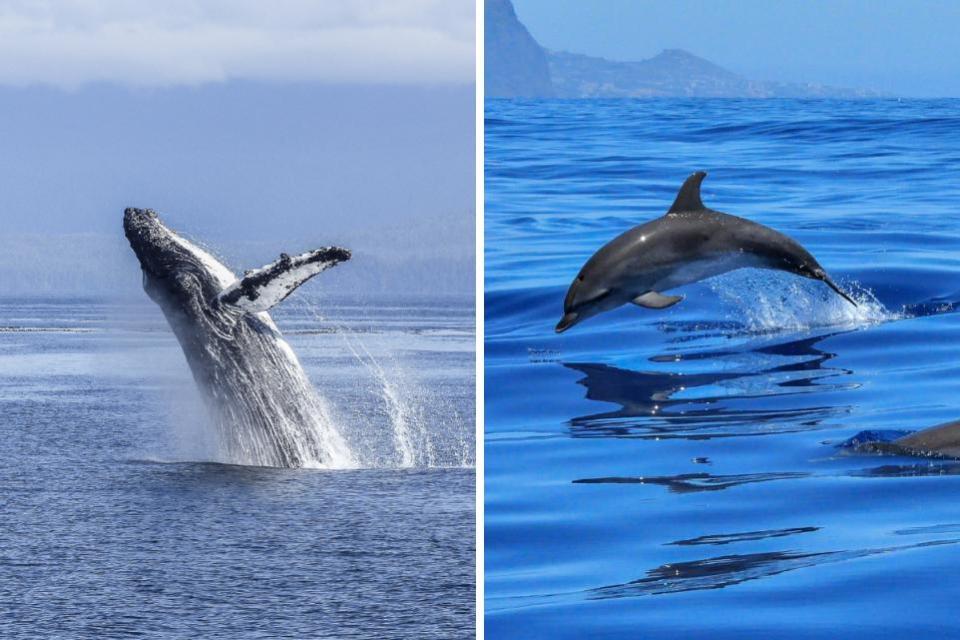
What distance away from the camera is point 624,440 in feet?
36.9

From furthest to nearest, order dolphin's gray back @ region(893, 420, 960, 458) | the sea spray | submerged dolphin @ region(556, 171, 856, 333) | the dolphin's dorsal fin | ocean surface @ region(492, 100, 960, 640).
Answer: the sea spray → the dolphin's dorsal fin → submerged dolphin @ region(556, 171, 856, 333) → dolphin's gray back @ region(893, 420, 960, 458) → ocean surface @ region(492, 100, 960, 640)

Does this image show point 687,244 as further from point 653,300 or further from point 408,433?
point 408,433

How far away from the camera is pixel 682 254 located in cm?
1356

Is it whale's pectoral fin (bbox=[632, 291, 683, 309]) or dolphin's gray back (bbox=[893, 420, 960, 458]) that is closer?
dolphin's gray back (bbox=[893, 420, 960, 458])

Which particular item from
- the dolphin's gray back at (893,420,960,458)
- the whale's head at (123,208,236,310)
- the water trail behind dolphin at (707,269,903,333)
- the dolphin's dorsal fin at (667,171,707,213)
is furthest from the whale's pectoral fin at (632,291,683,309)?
the whale's head at (123,208,236,310)

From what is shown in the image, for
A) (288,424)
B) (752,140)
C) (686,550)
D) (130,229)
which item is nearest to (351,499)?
(288,424)

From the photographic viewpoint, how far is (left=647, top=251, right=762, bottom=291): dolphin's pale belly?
13.7m

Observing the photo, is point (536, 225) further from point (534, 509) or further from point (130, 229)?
point (534, 509)

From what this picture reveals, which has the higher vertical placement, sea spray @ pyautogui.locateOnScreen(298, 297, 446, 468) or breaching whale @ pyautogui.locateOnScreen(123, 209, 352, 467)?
breaching whale @ pyautogui.locateOnScreen(123, 209, 352, 467)

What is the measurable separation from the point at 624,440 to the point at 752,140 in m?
33.1

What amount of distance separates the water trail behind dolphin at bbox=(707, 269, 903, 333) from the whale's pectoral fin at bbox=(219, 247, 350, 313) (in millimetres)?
4726

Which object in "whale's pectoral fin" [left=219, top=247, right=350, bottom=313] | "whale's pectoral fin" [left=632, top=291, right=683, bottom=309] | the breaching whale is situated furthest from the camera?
the breaching whale

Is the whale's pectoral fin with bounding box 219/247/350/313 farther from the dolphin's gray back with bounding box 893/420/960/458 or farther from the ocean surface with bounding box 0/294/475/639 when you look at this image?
the dolphin's gray back with bounding box 893/420/960/458

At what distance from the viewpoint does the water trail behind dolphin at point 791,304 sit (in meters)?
16.2
